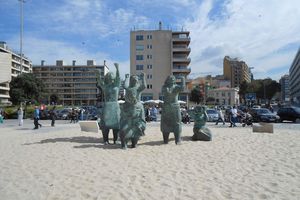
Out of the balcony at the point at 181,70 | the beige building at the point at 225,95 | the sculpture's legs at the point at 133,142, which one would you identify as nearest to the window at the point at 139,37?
the balcony at the point at 181,70

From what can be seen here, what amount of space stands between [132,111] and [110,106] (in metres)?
1.43

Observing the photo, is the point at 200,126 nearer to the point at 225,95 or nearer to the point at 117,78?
the point at 117,78

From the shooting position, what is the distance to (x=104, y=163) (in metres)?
8.73

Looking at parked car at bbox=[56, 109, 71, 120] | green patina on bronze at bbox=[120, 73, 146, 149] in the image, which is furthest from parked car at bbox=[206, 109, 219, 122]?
green patina on bronze at bbox=[120, 73, 146, 149]

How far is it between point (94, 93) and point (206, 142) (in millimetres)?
109746

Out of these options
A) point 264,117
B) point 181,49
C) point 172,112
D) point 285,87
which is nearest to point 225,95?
point 285,87

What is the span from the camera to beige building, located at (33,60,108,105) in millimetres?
120250

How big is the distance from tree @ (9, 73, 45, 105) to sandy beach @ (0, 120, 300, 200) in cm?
4884

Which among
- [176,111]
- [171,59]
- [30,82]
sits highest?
[171,59]

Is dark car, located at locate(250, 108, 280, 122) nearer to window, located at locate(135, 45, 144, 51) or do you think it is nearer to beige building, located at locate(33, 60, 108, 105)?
window, located at locate(135, 45, 144, 51)

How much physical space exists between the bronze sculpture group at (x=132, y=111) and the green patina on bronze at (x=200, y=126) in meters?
0.21

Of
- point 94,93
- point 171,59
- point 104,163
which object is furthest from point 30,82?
point 94,93

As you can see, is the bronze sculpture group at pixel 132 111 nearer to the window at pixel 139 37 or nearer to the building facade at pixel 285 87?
the window at pixel 139 37

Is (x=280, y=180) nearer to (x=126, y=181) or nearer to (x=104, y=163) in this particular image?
(x=126, y=181)
